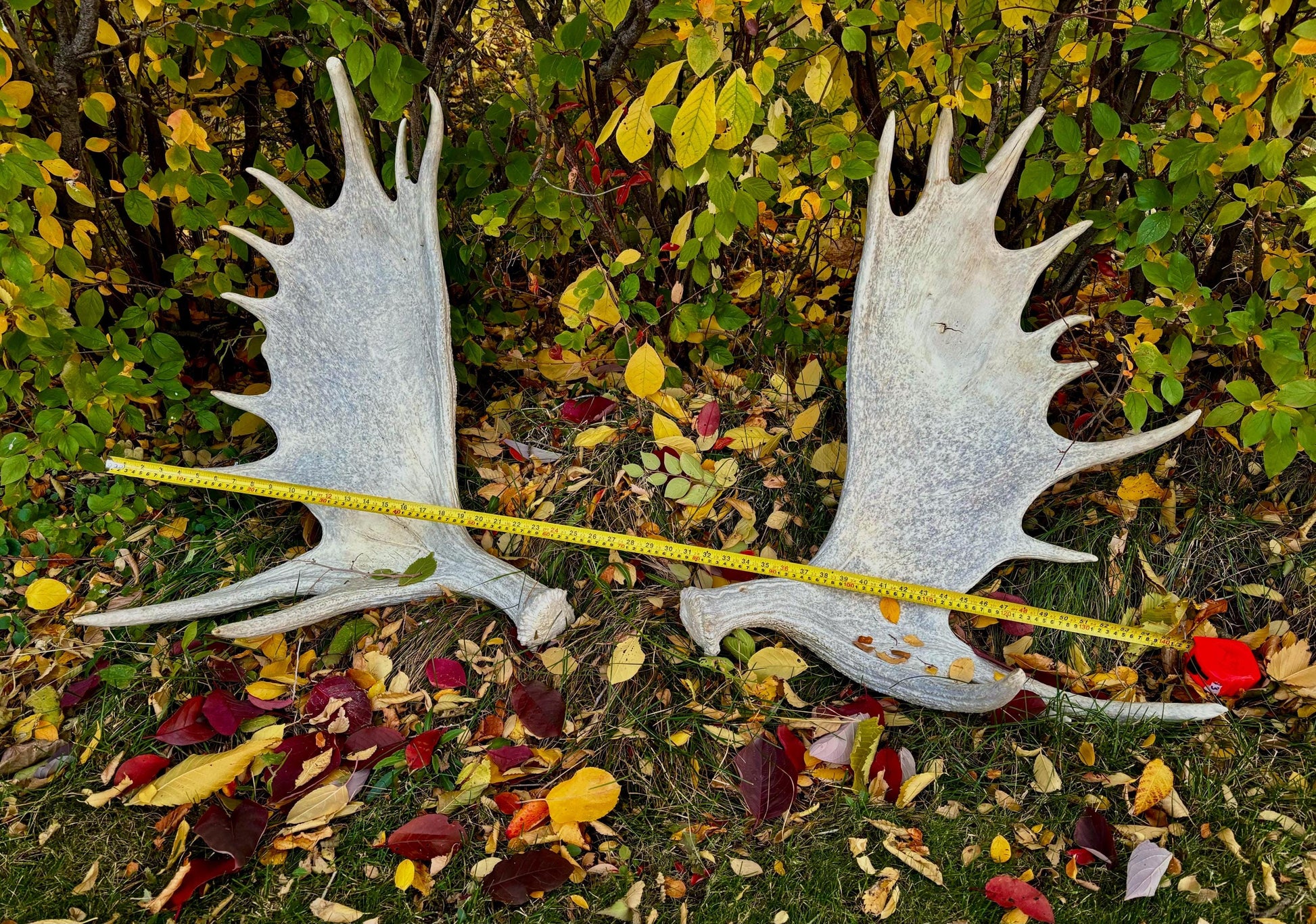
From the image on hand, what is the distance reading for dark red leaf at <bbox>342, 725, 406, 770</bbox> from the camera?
2.20 meters

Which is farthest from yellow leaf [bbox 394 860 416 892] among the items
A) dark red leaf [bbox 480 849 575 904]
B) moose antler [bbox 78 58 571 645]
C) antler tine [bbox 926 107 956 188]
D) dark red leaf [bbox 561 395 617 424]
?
antler tine [bbox 926 107 956 188]

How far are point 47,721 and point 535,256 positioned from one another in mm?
1941

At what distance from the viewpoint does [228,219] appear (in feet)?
8.47

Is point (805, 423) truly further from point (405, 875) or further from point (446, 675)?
point (405, 875)

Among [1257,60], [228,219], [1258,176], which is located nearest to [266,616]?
[228,219]

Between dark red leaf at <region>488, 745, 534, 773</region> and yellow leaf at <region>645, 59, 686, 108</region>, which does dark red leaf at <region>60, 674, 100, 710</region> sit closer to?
dark red leaf at <region>488, 745, 534, 773</region>

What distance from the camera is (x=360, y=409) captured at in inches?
95.1

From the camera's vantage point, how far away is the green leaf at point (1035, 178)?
2133 mm

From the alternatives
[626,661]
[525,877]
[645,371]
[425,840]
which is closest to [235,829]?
[425,840]

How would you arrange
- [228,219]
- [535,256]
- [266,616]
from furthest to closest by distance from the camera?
[535,256] → [228,219] → [266,616]

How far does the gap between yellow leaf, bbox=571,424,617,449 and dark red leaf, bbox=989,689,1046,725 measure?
4.39 ft

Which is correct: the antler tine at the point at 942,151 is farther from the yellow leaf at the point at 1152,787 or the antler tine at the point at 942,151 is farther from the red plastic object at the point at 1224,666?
the yellow leaf at the point at 1152,787

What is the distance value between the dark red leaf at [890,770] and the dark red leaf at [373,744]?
47.6 inches

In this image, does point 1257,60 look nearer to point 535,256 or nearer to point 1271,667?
point 1271,667
